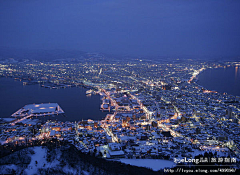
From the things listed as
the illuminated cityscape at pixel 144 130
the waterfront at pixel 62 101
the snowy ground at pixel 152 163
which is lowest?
the snowy ground at pixel 152 163

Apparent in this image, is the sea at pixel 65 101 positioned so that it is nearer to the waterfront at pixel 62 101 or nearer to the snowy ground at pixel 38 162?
the waterfront at pixel 62 101

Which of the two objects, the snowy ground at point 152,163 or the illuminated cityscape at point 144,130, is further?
the illuminated cityscape at point 144,130

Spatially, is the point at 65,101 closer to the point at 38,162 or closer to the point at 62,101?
the point at 62,101

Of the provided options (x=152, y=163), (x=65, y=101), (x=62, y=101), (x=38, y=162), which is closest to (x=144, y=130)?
(x=152, y=163)

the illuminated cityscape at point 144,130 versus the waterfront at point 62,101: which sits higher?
the waterfront at point 62,101

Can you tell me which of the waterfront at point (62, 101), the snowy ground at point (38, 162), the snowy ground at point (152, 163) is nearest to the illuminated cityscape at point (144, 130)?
the snowy ground at point (152, 163)

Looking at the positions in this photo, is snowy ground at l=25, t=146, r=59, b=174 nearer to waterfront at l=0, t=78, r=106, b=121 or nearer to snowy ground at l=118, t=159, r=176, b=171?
A: snowy ground at l=118, t=159, r=176, b=171

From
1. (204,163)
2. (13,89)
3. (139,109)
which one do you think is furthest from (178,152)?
(13,89)
